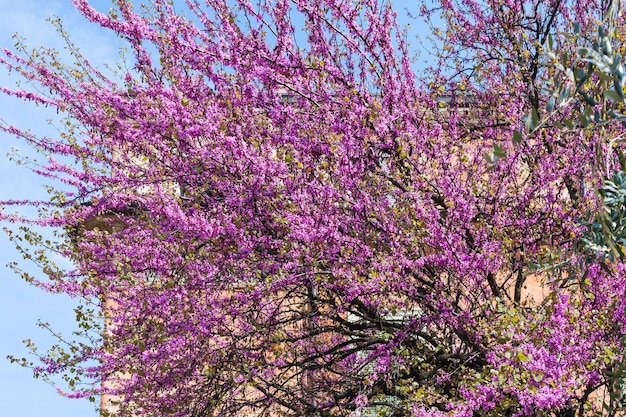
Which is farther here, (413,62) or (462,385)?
(413,62)

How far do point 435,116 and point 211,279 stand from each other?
3986 millimetres

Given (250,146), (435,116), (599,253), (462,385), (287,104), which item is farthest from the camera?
(435,116)

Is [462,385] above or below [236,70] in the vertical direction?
below

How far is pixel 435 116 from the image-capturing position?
1055 centimetres

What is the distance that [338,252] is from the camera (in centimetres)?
854

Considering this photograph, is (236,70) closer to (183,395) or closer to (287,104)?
(287,104)

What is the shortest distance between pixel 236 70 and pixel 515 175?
3.94m

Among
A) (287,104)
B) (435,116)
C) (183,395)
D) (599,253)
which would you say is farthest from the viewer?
(435,116)

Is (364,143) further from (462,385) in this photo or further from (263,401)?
(263,401)

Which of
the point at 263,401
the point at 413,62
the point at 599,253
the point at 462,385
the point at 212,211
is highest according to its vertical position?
the point at 413,62

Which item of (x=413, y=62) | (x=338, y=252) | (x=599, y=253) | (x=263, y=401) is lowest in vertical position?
(x=599, y=253)

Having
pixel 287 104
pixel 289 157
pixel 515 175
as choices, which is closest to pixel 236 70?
pixel 287 104

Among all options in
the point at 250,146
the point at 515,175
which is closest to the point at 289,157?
the point at 250,146

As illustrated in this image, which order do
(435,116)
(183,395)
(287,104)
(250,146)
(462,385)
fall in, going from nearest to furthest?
(462,385), (250,146), (287,104), (183,395), (435,116)
